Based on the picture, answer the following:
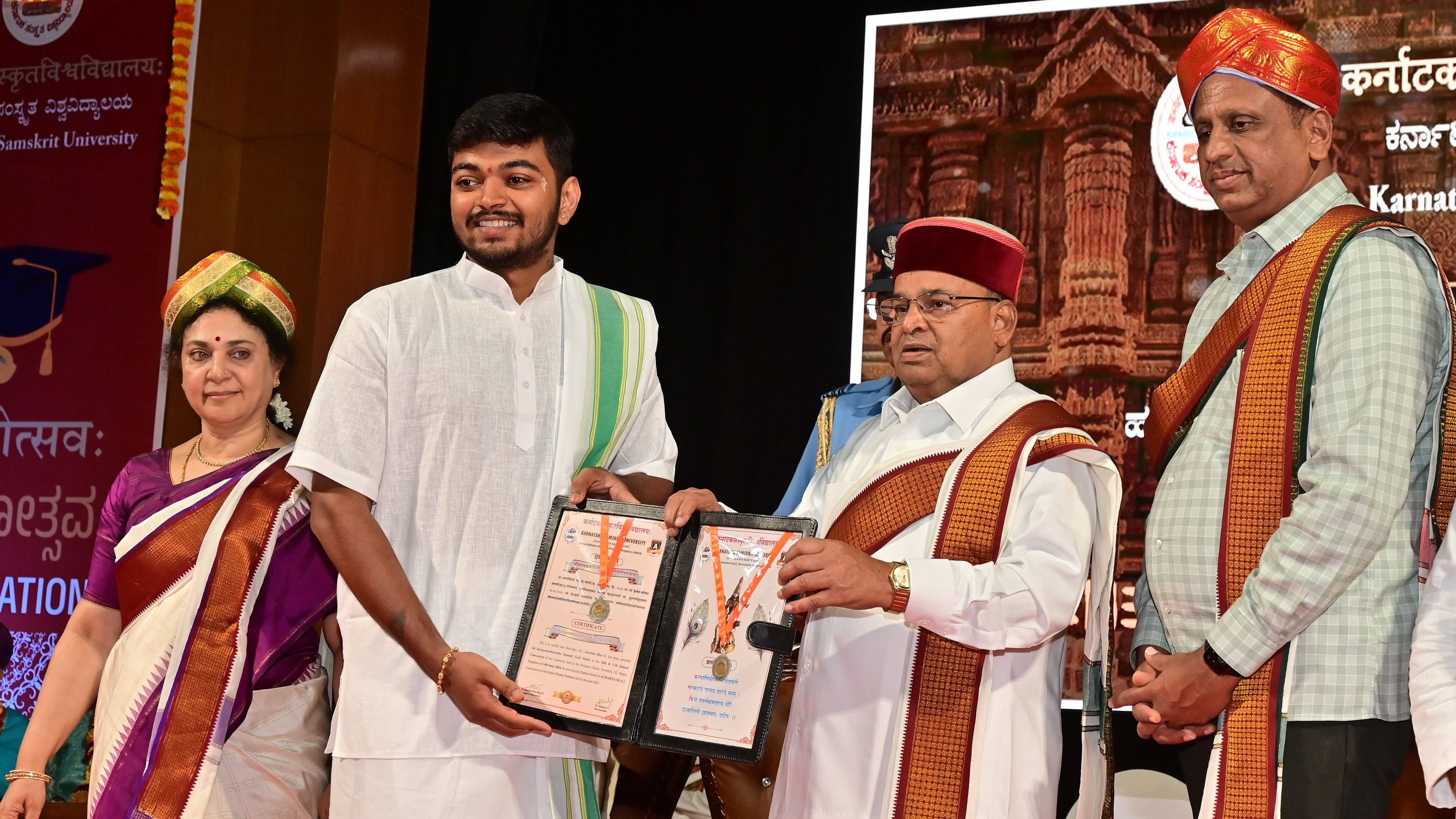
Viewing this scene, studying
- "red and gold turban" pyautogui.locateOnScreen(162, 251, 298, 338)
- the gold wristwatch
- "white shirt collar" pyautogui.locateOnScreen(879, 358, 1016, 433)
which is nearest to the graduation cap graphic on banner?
"red and gold turban" pyautogui.locateOnScreen(162, 251, 298, 338)

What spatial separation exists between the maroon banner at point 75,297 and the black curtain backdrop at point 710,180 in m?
0.96

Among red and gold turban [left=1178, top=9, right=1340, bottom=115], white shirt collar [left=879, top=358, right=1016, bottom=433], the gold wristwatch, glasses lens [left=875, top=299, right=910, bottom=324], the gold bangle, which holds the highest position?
red and gold turban [left=1178, top=9, right=1340, bottom=115]

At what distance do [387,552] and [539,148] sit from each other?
2.51 feet

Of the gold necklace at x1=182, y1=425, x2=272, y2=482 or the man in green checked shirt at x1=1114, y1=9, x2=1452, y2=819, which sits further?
the gold necklace at x1=182, y1=425, x2=272, y2=482

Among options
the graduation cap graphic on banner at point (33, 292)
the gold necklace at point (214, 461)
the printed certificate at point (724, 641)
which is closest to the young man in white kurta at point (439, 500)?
the printed certificate at point (724, 641)

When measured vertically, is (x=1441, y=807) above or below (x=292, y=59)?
below

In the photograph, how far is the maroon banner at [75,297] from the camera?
4.52 meters

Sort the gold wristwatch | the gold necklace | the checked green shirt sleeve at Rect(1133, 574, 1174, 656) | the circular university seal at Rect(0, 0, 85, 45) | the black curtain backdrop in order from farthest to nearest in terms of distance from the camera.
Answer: the circular university seal at Rect(0, 0, 85, 45) → the black curtain backdrop → the gold necklace → the checked green shirt sleeve at Rect(1133, 574, 1174, 656) → the gold wristwatch

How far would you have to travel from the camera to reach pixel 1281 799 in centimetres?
184

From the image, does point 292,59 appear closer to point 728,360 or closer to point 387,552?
point 728,360

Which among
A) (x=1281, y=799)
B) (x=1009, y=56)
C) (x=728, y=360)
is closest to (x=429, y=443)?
(x=1281, y=799)

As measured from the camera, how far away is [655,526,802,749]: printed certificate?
6.69 feet

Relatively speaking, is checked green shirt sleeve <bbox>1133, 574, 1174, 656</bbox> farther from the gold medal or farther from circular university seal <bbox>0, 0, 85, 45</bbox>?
circular university seal <bbox>0, 0, 85, 45</bbox>

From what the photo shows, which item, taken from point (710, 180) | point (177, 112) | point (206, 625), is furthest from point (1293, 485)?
point (177, 112)
